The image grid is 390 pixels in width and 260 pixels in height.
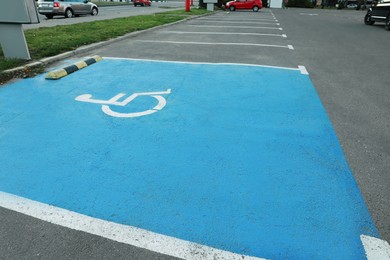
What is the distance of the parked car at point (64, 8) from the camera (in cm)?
1788

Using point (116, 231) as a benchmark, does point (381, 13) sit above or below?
above

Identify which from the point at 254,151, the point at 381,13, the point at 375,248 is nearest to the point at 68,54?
the point at 254,151

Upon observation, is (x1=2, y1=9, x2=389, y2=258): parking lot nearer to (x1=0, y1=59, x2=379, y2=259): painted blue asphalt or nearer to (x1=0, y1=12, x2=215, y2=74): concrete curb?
(x1=0, y1=59, x2=379, y2=259): painted blue asphalt

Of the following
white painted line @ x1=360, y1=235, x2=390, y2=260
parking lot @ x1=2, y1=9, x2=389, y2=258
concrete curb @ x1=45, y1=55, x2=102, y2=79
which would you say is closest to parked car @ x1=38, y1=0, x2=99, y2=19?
concrete curb @ x1=45, y1=55, x2=102, y2=79

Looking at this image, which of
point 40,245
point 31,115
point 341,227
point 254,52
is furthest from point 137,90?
point 254,52

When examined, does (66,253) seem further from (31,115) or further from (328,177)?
(31,115)

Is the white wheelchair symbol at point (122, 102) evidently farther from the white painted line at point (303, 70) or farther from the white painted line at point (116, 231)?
the white painted line at point (303, 70)

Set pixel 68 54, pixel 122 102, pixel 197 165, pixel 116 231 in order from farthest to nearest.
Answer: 1. pixel 68 54
2. pixel 122 102
3. pixel 197 165
4. pixel 116 231

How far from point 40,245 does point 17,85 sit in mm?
4469

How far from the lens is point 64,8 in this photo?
1867 cm

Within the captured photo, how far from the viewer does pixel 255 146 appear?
344 centimetres

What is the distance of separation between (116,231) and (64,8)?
2057 cm

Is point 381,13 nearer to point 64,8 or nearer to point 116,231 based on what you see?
point 116,231

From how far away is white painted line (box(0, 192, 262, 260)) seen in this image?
2.04 m
